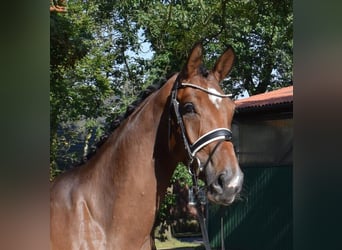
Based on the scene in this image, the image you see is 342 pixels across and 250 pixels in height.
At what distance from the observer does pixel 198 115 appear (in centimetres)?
279

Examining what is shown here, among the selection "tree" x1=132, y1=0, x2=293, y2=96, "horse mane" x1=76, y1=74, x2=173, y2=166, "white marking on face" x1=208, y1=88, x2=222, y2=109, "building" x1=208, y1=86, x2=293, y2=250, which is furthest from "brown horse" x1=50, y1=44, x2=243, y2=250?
"building" x1=208, y1=86, x2=293, y2=250

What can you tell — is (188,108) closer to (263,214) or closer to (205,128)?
(205,128)

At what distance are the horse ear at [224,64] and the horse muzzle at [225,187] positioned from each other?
70 cm

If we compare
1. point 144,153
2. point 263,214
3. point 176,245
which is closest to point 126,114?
point 144,153

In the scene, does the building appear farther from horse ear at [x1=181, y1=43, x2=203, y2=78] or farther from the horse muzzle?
the horse muzzle

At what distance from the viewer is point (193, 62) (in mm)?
2953

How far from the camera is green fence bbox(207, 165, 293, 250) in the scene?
11.5 metres

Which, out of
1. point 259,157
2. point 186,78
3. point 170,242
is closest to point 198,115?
point 186,78

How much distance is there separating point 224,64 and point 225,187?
0.83 metres

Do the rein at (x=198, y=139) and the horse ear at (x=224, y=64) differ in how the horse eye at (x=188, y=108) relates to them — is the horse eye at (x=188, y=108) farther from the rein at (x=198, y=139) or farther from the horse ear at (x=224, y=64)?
the horse ear at (x=224, y=64)
